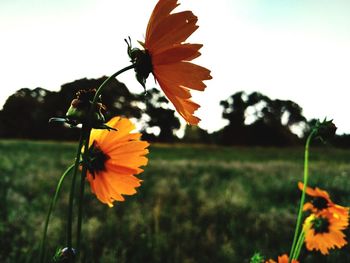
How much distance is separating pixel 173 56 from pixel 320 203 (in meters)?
1.14

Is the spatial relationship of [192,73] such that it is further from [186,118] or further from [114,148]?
[114,148]

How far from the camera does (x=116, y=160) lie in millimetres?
744

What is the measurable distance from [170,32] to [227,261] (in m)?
2.00

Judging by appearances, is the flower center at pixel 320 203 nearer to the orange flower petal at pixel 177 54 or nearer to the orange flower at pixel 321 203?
the orange flower at pixel 321 203

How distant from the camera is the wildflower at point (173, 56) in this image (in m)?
0.55

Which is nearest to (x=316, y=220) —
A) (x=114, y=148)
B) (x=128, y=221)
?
(x=114, y=148)

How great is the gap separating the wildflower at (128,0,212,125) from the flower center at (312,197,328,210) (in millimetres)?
1074

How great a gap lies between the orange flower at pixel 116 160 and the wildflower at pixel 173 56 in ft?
0.57

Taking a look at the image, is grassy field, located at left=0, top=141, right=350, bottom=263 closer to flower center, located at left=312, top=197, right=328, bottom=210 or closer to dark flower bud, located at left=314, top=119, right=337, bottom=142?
flower center, located at left=312, top=197, right=328, bottom=210

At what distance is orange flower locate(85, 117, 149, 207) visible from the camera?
0.72 meters

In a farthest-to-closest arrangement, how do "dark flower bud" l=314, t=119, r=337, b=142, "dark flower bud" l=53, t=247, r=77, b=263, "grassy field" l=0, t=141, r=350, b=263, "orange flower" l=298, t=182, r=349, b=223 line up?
"grassy field" l=0, t=141, r=350, b=263 → "orange flower" l=298, t=182, r=349, b=223 → "dark flower bud" l=314, t=119, r=337, b=142 → "dark flower bud" l=53, t=247, r=77, b=263

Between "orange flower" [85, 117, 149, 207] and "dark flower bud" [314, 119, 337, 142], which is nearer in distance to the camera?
"orange flower" [85, 117, 149, 207]

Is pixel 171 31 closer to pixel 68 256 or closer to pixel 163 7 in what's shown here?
pixel 163 7

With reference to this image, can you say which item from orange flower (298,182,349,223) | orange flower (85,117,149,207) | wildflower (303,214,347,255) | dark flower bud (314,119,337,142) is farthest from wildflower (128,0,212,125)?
wildflower (303,214,347,255)
